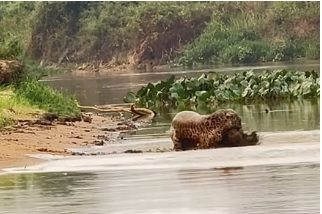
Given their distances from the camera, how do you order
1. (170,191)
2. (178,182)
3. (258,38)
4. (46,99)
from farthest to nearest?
1. (258,38)
2. (46,99)
3. (178,182)
4. (170,191)

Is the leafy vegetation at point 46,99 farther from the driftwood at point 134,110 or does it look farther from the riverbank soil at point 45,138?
the driftwood at point 134,110

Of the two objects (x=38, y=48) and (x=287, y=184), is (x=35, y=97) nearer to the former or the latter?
(x=287, y=184)

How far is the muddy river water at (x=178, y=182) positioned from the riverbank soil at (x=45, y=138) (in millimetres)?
556

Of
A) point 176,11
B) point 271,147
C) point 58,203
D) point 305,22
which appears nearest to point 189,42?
point 176,11

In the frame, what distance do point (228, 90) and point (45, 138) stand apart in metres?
12.3

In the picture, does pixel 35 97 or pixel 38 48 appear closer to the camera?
pixel 35 97

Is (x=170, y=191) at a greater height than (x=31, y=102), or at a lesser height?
greater

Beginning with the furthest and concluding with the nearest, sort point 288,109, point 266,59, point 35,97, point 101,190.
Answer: point 266,59 → point 288,109 → point 35,97 → point 101,190

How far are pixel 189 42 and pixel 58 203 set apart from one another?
72720 millimetres

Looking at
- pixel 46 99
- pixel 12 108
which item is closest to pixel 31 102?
pixel 46 99

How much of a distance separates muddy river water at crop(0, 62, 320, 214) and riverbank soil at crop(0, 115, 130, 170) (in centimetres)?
56

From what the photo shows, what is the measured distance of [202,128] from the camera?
15.8m

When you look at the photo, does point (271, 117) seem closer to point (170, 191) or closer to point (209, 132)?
point (209, 132)

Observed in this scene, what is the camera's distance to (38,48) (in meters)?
86.2
